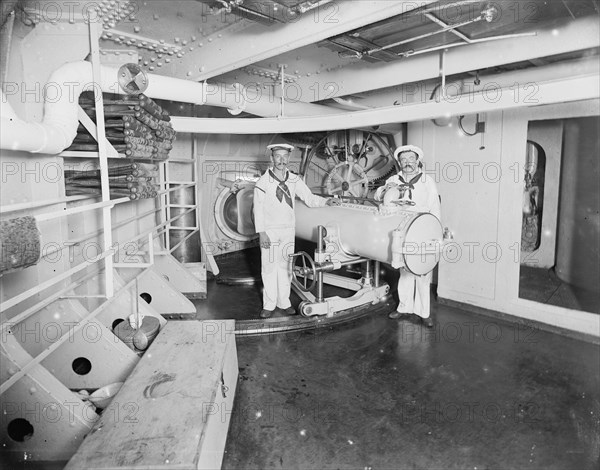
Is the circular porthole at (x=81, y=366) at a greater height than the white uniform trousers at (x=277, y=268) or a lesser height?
lesser

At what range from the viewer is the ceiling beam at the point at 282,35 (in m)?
2.93

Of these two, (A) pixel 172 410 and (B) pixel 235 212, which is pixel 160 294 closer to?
(A) pixel 172 410

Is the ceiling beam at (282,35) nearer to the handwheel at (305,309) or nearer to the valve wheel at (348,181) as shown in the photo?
the handwheel at (305,309)

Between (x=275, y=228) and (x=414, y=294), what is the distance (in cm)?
170

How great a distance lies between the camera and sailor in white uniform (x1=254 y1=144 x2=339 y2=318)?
4887 millimetres

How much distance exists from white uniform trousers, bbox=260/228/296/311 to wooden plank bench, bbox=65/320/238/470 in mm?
1601

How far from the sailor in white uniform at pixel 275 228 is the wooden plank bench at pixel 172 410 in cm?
162

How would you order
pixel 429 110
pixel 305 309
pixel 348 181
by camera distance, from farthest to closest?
1. pixel 348 181
2. pixel 305 309
3. pixel 429 110

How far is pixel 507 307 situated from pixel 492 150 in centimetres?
173

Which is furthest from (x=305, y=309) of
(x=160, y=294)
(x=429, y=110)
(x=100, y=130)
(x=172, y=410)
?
(x=100, y=130)

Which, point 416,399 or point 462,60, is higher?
point 462,60

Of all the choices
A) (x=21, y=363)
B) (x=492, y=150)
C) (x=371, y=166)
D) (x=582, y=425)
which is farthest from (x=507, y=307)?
(x=21, y=363)

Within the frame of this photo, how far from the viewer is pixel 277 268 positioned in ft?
16.1

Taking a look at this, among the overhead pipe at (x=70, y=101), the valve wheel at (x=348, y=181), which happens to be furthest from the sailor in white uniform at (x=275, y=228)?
the valve wheel at (x=348, y=181)
